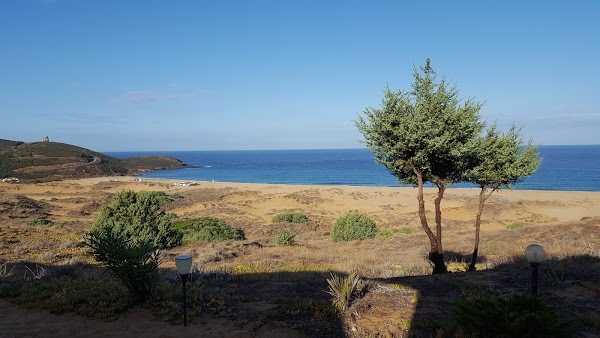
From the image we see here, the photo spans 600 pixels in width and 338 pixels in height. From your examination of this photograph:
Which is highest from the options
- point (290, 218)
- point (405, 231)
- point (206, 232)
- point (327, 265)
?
point (327, 265)

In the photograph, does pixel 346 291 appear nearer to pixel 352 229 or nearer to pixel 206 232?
pixel 352 229

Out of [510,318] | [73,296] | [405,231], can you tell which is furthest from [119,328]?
[405,231]

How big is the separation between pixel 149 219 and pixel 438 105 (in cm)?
1896

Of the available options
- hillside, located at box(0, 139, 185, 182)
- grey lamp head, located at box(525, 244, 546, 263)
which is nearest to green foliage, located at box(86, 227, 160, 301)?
grey lamp head, located at box(525, 244, 546, 263)

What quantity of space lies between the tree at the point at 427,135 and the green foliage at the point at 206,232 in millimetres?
14882

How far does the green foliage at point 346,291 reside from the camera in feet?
26.3

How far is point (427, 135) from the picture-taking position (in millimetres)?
12516

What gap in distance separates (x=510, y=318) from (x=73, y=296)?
31.0 feet

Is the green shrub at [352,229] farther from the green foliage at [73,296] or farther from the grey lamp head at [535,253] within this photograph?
the grey lamp head at [535,253]

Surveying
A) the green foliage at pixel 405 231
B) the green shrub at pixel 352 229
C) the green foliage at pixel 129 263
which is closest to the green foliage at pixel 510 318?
the green foliage at pixel 129 263

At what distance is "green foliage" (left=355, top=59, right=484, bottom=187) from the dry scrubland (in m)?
3.84

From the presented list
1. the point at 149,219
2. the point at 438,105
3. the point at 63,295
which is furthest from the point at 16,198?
the point at 438,105

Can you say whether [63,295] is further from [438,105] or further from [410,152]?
[438,105]

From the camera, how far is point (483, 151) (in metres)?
13.7
